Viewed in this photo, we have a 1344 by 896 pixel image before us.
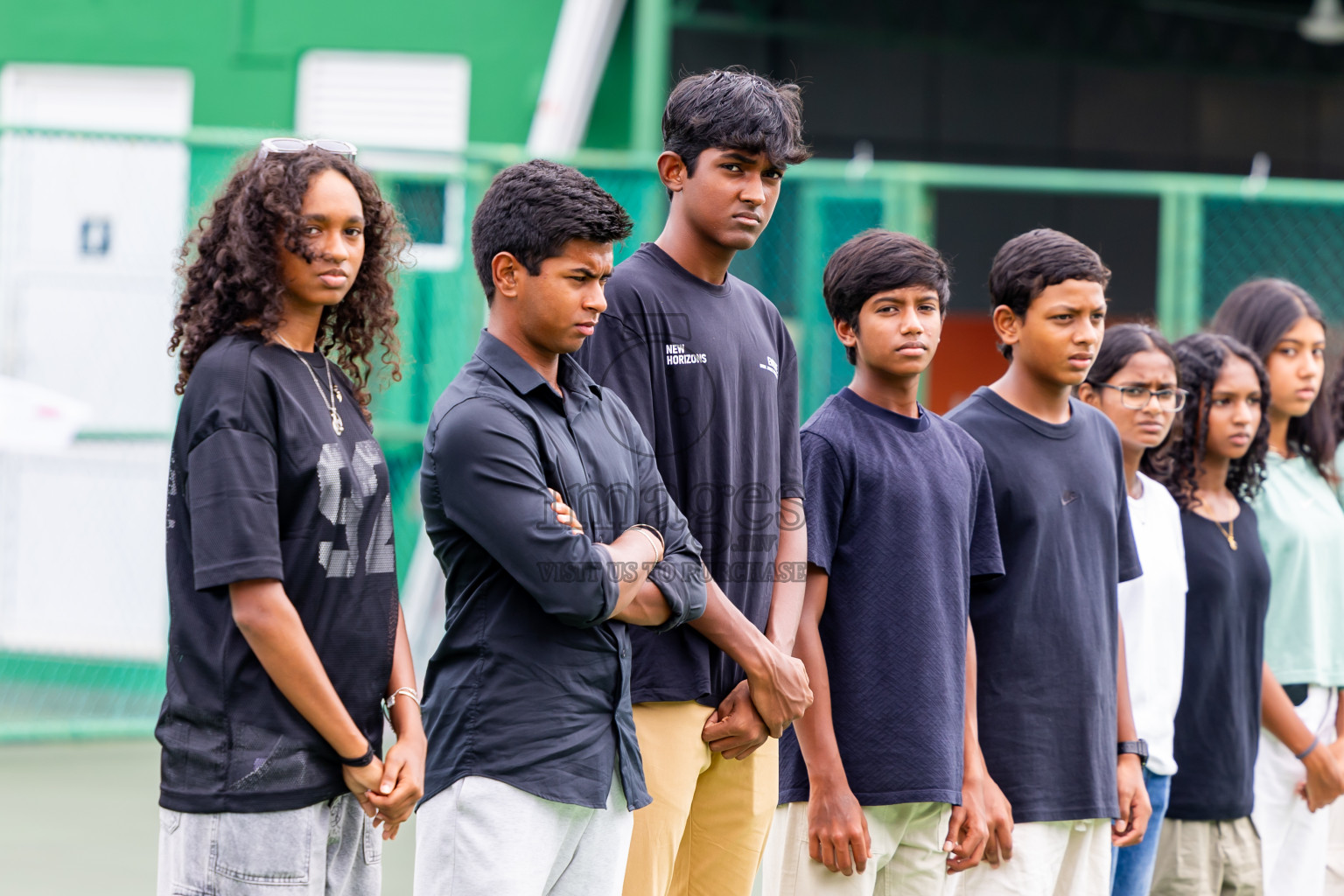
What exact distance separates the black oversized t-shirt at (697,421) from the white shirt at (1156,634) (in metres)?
1.09

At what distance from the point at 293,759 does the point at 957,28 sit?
38.9 ft

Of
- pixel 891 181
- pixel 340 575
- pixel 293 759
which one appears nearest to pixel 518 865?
pixel 293 759

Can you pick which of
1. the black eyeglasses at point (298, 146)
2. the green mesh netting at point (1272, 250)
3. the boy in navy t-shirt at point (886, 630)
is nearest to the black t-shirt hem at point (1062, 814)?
the boy in navy t-shirt at point (886, 630)

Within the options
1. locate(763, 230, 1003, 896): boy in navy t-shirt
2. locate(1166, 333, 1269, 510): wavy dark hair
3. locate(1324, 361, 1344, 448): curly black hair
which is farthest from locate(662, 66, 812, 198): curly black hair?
locate(1324, 361, 1344, 448): curly black hair

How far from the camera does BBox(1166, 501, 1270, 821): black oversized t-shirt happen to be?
330 centimetres

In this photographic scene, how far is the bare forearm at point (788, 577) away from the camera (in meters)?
2.51

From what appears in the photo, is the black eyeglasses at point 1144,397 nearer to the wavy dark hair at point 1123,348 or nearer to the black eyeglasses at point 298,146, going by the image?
the wavy dark hair at point 1123,348

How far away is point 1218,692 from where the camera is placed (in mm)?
3322

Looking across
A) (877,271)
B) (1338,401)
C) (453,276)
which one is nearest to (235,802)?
(877,271)

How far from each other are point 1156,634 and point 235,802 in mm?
2128

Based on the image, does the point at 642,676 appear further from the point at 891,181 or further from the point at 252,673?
the point at 891,181

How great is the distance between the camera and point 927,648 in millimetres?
2611

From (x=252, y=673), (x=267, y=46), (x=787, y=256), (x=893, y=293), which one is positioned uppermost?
(x=267, y=46)

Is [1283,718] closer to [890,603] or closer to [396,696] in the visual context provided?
[890,603]
